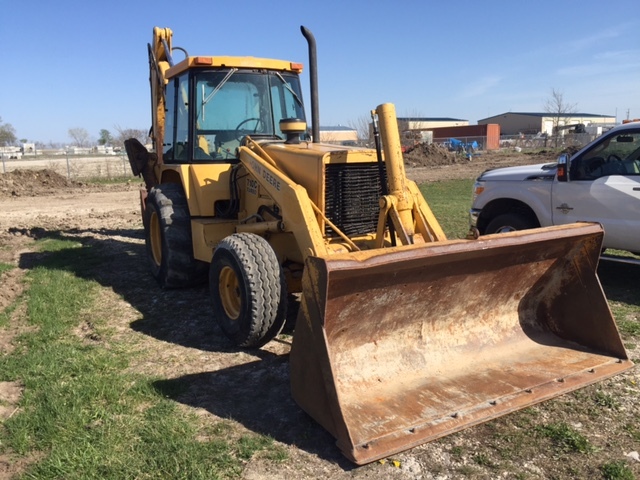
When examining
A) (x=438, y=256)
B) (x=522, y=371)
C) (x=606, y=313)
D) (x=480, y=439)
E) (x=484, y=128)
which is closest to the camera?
(x=480, y=439)

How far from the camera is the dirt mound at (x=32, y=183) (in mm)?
20516

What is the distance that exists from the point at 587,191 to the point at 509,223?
112 cm

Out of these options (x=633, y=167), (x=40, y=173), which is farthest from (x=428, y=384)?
(x=40, y=173)

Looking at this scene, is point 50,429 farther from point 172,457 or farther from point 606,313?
point 606,313

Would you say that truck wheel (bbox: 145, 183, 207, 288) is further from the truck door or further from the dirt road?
the truck door

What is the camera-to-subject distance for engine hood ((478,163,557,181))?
291 inches

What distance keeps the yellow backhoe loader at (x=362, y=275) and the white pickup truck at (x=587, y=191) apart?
221cm

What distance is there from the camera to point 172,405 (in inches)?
164

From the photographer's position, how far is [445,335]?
452 centimetres

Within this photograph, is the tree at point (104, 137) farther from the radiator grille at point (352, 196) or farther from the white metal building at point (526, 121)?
the radiator grille at point (352, 196)

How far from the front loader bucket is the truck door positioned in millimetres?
2200

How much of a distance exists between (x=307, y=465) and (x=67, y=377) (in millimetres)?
2295

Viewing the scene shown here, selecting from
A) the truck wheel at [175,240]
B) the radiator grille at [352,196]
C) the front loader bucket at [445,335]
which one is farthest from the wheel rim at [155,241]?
the front loader bucket at [445,335]

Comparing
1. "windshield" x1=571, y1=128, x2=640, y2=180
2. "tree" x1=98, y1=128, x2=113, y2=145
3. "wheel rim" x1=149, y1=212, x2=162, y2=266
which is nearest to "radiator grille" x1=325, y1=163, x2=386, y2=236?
"windshield" x1=571, y1=128, x2=640, y2=180
